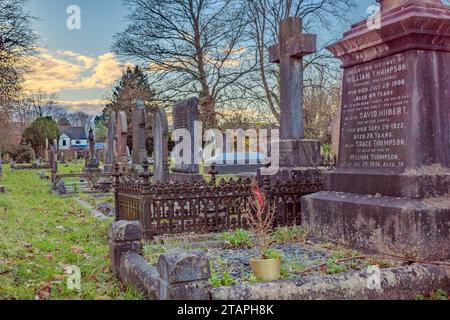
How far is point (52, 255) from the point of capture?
7.88 m

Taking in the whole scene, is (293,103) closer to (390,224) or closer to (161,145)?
(390,224)

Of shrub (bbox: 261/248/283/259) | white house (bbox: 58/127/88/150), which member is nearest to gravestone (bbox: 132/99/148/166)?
shrub (bbox: 261/248/283/259)

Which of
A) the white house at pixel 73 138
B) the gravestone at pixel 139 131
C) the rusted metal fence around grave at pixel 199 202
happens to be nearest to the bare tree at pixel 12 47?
the gravestone at pixel 139 131

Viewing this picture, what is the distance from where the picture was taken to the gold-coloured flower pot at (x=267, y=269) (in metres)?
4.81

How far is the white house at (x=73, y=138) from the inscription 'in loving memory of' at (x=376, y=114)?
10677 centimetres

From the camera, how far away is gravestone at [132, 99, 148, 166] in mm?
21814

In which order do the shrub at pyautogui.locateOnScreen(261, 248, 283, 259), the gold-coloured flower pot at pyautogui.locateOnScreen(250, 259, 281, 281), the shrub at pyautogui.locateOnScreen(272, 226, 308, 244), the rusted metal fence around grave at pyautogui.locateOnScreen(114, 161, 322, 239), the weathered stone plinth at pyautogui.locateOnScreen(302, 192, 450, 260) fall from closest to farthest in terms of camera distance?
1. the gold-coloured flower pot at pyautogui.locateOnScreen(250, 259, 281, 281)
2. the shrub at pyautogui.locateOnScreen(261, 248, 283, 259)
3. the weathered stone plinth at pyautogui.locateOnScreen(302, 192, 450, 260)
4. the shrub at pyautogui.locateOnScreen(272, 226, 308, 244)
5. the rusted metal fence around grave at pyautogui.locateOnScreen(114, 161, 322, 239)

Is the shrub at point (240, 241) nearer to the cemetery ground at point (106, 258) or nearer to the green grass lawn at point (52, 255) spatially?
the cemetery ground at point (106, 258)

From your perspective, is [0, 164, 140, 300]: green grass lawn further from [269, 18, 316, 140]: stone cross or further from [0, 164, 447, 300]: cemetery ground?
[269, 18, 316, 140]: stone cross

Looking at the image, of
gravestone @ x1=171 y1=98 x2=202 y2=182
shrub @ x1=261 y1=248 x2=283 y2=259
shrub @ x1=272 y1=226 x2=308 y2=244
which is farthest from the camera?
gravestone @ x1=171 y1=98 x2=202 y2=182

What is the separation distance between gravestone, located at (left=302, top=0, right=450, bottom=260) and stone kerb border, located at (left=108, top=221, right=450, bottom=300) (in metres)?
0.59

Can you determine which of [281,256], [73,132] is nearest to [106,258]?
[281,256]
